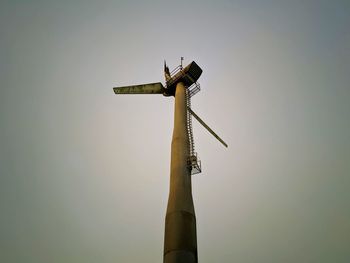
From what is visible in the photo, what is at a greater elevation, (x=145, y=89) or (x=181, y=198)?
(x=145, y=89)

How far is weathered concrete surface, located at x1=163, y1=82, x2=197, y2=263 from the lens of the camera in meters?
15.4

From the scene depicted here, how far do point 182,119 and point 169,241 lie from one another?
418 inches

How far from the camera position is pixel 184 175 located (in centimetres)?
1939

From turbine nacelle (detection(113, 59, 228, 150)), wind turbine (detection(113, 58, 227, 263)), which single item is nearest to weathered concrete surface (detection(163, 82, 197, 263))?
wind turbine (detection(113, 58, 227, 263))

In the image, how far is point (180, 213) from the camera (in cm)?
1689

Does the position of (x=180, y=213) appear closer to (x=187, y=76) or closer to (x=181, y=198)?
(x=181, y=198)

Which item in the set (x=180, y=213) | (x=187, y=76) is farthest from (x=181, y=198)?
(x=187, y=76)

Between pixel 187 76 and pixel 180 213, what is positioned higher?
pixel 187 76

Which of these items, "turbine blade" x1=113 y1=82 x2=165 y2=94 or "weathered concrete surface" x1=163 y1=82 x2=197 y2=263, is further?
"turbine blade" x1=113 y1=82 x2=165 y2=94

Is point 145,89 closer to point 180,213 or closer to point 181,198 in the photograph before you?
point 181,198

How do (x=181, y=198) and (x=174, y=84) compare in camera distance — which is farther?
(x=174, y=84)

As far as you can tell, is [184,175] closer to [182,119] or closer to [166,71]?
[182,119]

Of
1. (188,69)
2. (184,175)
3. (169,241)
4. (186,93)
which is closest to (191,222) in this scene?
(169,241)

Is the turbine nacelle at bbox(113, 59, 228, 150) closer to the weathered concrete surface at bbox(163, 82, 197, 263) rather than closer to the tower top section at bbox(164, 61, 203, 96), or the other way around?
the tower top section at bbox(164, 61, 203, 96)
